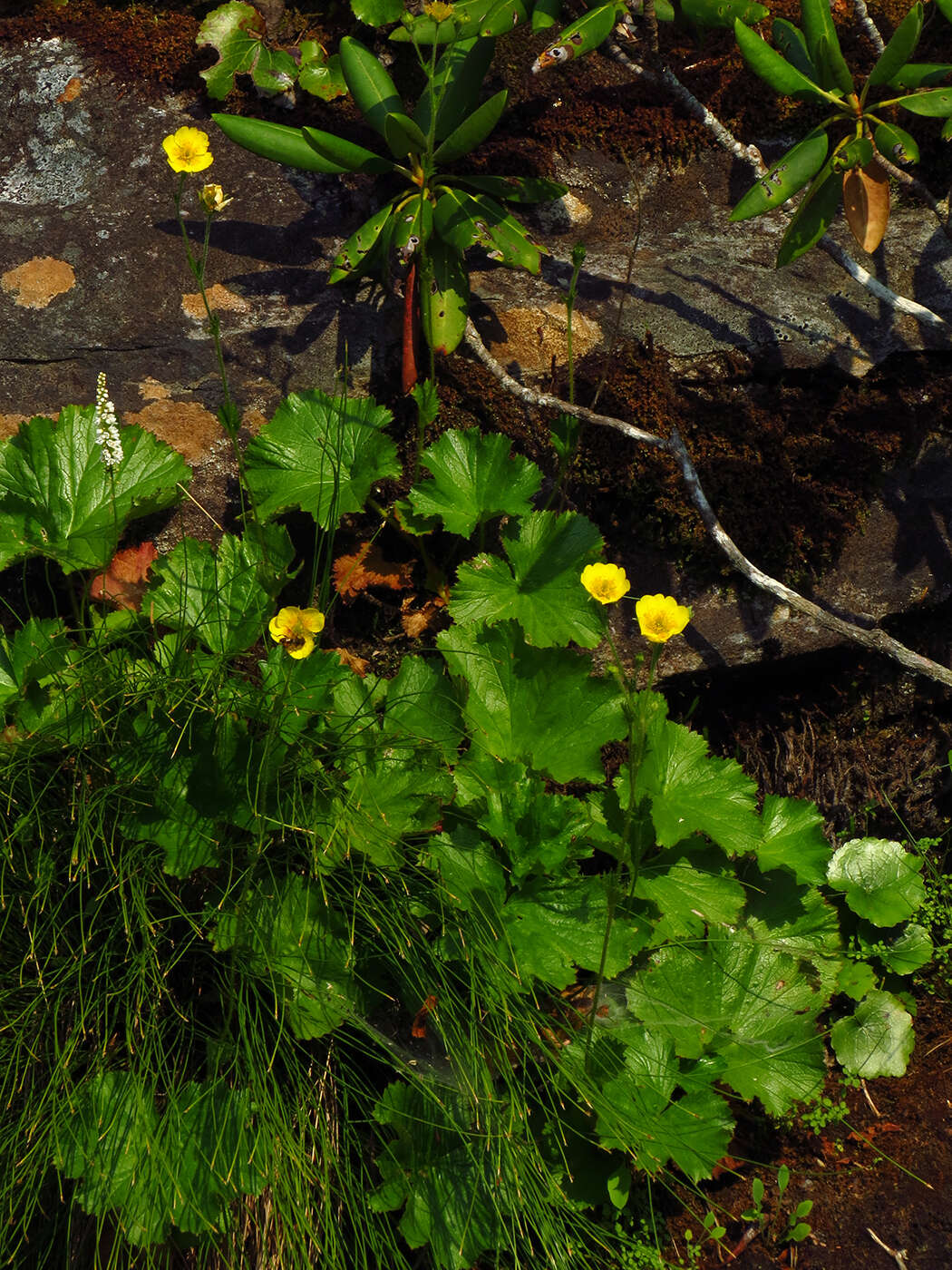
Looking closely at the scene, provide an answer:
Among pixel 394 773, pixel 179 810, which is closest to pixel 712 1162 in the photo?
pixel 394 773

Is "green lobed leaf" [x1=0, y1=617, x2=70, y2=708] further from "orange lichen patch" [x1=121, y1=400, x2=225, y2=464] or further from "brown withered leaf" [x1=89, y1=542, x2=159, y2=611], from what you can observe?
"orange lichen patch" [x1=121, y1=400, x2=225, y2=464]

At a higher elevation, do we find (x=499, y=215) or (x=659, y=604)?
(x=499, y=215)

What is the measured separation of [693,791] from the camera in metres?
2.45

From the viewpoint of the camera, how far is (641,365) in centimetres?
297

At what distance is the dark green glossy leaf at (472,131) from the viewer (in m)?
2.68

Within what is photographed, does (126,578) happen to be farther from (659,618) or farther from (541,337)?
(659,618)

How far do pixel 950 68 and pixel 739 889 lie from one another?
2.01 meters

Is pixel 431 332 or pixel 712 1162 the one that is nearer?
pixel 712 1162

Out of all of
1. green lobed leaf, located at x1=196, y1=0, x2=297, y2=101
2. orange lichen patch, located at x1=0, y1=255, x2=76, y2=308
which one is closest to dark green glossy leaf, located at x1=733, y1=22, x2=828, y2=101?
green lobed leaf, located at x1=196, y1=0, x2=297, y2=101

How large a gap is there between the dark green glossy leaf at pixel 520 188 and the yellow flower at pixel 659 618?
131 cm

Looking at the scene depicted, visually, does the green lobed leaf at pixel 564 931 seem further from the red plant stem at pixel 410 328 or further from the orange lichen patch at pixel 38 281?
the orange lichen patch at pixel 38 281

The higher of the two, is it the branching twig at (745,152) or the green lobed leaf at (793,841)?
the branching twig at (745,152)

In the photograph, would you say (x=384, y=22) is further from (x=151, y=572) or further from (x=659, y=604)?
(x=659, y=604)

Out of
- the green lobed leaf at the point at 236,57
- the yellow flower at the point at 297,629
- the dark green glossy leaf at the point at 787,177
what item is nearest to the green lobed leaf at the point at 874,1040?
the yellow flower at the point at 297,629
